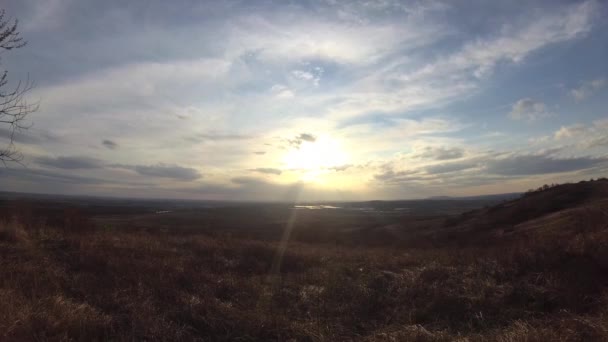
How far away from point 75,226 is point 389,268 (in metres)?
17.2

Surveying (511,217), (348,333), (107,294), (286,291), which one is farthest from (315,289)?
(511,217)

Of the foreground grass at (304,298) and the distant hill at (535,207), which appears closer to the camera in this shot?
the foreground grass at (304,298)

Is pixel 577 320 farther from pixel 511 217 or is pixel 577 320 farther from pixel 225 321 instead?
pixel 511 217

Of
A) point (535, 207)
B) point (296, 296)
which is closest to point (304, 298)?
point (296, 296)

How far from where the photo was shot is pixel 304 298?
9.39 meters

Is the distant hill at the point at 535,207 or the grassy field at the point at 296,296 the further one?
the distant hill at the point at 535,207

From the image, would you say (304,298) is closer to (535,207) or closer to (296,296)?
(296,296)

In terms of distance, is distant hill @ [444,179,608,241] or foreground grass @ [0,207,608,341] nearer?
foreground grass @ [0,207,608,341]

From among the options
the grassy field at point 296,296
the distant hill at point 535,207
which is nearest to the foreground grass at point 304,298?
the grassy field at point 296,296

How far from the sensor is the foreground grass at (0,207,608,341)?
6.27m

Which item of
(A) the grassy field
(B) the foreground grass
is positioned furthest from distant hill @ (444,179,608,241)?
(B) the foreground grass

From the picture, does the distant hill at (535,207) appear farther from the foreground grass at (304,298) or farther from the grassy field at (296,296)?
the foreground grass at (304,298)

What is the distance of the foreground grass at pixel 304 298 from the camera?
6270 mm

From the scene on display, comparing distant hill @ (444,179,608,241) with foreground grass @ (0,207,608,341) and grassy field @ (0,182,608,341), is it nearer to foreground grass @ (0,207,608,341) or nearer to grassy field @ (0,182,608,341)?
grassy field @ (0,182,608,341)
